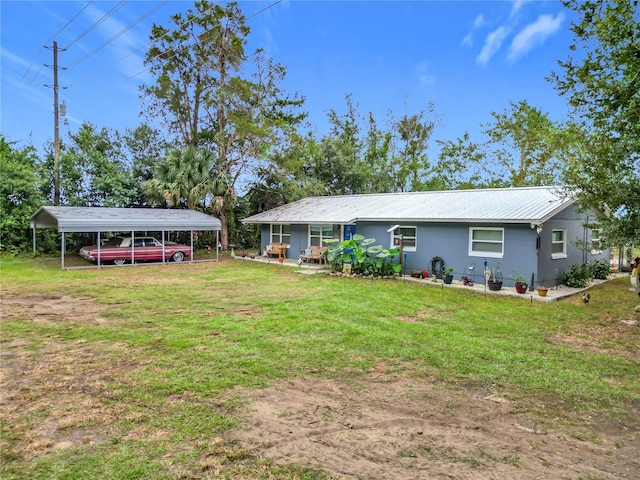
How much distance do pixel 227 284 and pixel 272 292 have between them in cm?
217

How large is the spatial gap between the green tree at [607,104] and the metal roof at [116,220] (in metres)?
16.0

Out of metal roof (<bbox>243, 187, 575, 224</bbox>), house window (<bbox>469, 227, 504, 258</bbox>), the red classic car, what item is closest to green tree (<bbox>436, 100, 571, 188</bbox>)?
metal roof (<bbox>243, 187, 575, 224</bbox>)

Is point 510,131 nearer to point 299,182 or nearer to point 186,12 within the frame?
point 299,182

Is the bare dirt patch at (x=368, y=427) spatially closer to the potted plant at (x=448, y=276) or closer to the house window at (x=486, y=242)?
the potted plant at (x=448, y=276)

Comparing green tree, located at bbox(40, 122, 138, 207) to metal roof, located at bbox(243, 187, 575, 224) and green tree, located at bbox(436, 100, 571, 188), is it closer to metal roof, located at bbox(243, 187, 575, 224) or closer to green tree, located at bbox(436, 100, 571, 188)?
metal roof, located at bbox(243, 187, 575, 224)

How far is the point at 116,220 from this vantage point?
16938mm

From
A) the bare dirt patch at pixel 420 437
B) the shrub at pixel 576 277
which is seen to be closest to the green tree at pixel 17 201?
the bare dirt patch at pixel 420 437

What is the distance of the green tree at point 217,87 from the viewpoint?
76.6 ft

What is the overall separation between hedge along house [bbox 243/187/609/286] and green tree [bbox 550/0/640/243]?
1283mm

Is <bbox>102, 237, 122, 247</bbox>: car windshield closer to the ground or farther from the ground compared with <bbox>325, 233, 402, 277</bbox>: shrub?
farther from the ground

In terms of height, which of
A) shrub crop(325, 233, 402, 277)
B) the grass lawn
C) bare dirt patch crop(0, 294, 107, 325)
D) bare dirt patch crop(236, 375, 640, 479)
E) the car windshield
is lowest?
bare dirt patch crop(236, 375, 640, 479)

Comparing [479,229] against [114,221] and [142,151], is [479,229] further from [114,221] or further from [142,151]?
[142,151]

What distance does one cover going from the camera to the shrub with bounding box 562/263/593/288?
1291cm

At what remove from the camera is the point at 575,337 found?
7141 millimetres
